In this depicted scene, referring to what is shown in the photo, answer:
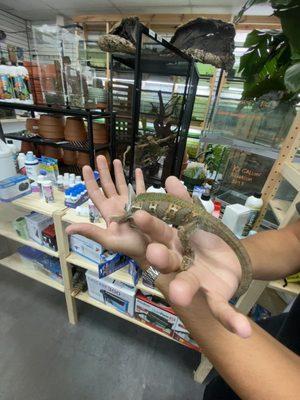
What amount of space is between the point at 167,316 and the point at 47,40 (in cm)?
228

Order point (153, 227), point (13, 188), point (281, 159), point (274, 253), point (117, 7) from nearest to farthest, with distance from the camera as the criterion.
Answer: point (153, 227), point (274, 253), point (281, 159), point (13, 188), point (117, 7)

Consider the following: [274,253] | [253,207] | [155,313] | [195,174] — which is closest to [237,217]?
[253,207]

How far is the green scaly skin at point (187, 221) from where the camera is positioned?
51 centimetres

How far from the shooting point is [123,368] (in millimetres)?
1289

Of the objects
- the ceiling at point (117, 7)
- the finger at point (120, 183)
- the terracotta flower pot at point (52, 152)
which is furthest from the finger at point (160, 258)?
the ceiling at point (117, 7)

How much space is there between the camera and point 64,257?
1.18 meters

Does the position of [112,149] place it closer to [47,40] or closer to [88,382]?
[47,40]

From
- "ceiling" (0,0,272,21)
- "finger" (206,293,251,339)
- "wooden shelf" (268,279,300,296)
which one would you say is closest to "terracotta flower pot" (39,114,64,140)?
"finger" (206,293,251,339)

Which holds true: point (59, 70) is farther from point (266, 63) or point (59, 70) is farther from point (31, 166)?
point (266, 63)

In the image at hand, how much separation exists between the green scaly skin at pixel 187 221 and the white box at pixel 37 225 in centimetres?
86

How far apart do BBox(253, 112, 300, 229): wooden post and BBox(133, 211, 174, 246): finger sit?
2.42ft

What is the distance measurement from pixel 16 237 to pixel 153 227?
1286 mm

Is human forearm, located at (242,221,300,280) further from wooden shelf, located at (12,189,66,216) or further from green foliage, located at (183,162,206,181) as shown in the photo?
wooden shelf, located at (12,189,66,216)

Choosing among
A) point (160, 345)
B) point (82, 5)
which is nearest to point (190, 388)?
point (160, 345)
